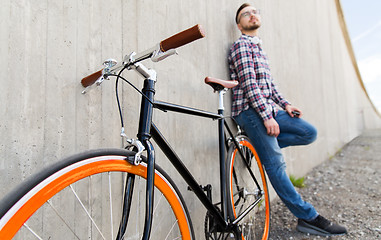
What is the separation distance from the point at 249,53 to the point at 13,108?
1525 millimetres

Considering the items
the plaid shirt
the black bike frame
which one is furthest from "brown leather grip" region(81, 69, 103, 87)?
the plaid shirt

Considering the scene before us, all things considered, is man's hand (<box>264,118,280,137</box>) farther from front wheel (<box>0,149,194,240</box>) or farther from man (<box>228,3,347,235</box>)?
front wheel (<box>0,149,194,240</box>)

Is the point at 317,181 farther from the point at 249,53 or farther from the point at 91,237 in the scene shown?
the point at 91,237

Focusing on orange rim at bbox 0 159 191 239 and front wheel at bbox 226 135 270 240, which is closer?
orange rim at bbox 0 159 191 239

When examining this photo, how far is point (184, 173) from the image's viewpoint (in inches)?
44.3

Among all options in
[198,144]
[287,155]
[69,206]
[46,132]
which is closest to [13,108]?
[46,132]

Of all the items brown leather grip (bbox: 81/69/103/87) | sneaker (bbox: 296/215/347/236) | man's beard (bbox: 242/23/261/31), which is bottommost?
sneaker (bbox: 296/215/347/236)

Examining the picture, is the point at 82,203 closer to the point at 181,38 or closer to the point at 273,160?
the point at 181,38

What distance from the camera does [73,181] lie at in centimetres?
70

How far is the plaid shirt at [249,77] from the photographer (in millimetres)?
1822

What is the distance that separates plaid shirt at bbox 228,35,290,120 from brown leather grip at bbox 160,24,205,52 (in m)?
1.12

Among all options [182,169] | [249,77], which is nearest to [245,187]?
[249,77]

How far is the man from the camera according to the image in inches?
72.6

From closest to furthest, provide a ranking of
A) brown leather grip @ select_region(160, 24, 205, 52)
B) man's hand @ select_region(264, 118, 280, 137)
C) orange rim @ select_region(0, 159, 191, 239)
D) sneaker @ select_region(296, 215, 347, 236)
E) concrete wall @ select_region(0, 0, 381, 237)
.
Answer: orange rim @ select_region(0, 159, 191, 239)
brown leather grip @ select_region(160, 24, 205, 52)
concrete wall @ select_region(0, 0, 381, 237)
man's hand @ select_region(264, 118, 280, 137)
sneaker @ select_region(296, 215, 347, 236)
